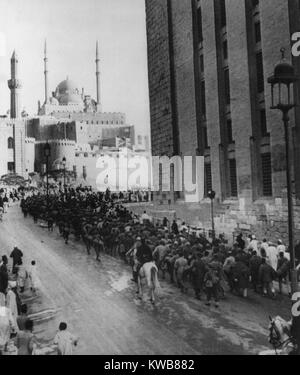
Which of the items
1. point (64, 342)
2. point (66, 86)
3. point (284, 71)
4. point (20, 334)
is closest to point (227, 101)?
point (284, 71)

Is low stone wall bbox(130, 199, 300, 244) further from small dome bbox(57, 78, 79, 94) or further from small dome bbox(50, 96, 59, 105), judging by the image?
small dome bbox(57, 78, 79, 94)

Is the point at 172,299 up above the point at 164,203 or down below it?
below

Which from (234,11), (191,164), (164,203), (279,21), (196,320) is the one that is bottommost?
(196,320)

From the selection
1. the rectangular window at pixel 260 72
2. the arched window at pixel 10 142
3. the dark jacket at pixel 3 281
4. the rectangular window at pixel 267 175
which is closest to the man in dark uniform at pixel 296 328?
the dark jacket at pixel 3 281

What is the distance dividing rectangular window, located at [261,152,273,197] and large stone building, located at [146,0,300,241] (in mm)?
42

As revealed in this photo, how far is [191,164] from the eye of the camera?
2592cm

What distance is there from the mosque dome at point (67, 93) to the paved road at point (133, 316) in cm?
9368

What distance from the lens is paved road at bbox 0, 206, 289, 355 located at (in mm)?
9773

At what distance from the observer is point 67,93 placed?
108 m

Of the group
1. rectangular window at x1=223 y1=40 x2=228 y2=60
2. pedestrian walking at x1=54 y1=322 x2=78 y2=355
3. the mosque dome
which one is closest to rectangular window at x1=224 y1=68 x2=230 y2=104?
rectangular window at x1=223 y1=40 x2=228 y2=60

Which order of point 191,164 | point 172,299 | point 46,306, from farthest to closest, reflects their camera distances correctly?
point 191,164 → point 172,299 → point 46,306
